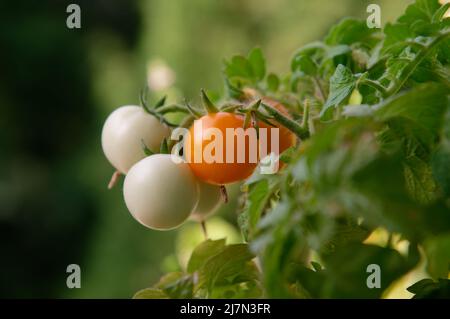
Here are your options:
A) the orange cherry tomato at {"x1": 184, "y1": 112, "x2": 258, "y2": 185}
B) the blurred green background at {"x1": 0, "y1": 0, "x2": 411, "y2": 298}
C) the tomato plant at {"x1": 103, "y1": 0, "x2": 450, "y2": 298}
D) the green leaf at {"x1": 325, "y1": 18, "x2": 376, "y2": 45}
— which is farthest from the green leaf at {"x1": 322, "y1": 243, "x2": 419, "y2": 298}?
the blurred green background at {"x1": 0, "y1": 0, "x2": 411, "y2": 298}

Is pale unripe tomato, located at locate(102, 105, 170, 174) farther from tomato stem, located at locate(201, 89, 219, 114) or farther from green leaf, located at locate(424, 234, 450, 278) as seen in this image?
green leaf, located at locate(424, 234, 450, 278)

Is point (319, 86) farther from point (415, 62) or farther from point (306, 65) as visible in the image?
point (415, 62)

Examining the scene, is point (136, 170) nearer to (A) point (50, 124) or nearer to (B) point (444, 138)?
(B) point (444, 138)

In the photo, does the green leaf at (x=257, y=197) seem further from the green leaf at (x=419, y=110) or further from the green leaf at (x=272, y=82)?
the green leaf at (x=272, y=82)

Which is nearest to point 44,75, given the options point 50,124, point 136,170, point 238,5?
point 50,124

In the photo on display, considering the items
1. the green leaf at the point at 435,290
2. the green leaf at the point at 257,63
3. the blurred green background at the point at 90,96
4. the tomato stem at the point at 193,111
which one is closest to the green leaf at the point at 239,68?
the green leaf at the point at 257,63

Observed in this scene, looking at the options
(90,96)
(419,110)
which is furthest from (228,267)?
(90,96)
